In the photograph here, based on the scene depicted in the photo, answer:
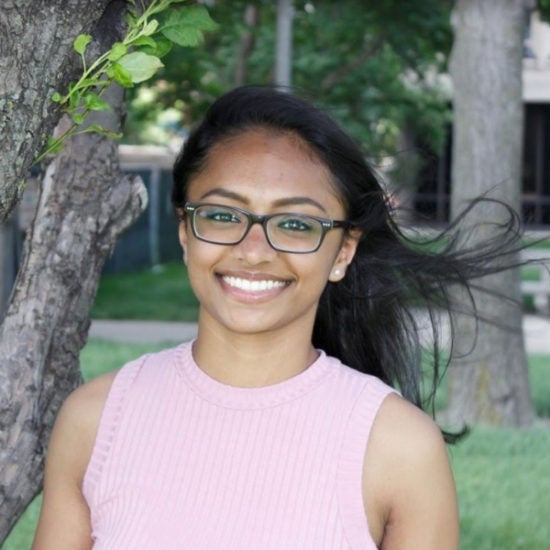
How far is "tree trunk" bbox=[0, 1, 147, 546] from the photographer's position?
2734 millimetres


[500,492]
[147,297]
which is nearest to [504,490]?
[500,492]

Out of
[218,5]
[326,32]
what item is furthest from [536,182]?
[218,5]

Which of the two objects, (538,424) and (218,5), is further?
(218,5)

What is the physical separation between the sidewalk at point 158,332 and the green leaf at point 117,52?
1104 centimetres

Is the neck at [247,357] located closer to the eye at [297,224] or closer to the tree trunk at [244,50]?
the eye at [297,224]

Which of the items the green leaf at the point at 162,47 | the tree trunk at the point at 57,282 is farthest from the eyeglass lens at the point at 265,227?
the tree trunk at the point at 57,282

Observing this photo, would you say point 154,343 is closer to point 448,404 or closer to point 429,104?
point 448,404

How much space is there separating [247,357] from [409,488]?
354 mm

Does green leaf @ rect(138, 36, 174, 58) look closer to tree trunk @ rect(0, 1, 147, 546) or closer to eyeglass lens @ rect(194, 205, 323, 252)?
eyeglass lens @ rect(194, 205, 323, 252)

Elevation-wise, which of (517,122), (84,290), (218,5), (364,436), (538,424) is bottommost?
(538,424)

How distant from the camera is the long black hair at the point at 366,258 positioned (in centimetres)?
242

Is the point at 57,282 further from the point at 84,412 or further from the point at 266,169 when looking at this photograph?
the point at 266,169

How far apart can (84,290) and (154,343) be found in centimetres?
1007

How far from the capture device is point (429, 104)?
22.3 m
